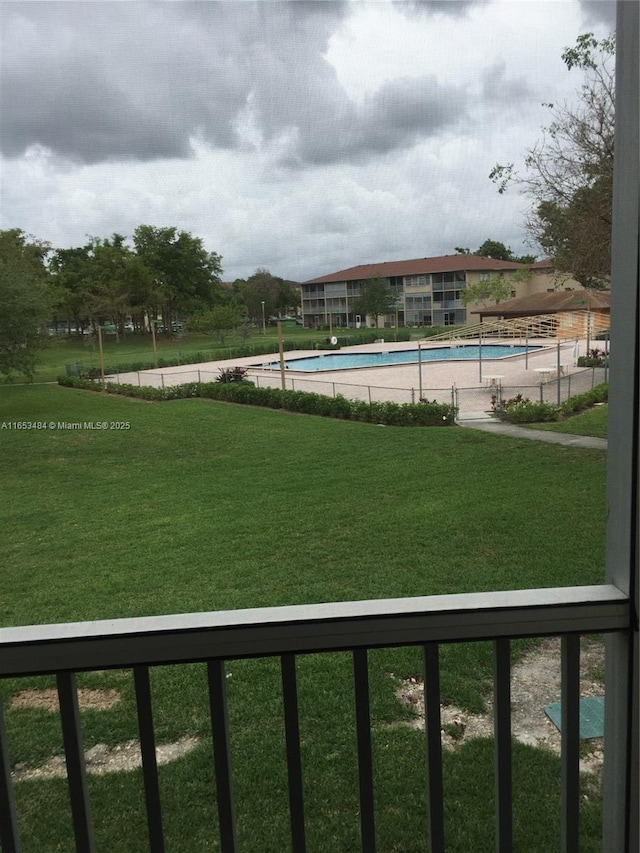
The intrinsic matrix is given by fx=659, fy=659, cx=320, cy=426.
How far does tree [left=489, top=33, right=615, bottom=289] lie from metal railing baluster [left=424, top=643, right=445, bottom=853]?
56 centimetres

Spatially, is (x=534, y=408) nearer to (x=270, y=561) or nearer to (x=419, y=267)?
(x=419, y=267)

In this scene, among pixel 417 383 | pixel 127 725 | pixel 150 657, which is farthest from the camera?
pixel 417 383

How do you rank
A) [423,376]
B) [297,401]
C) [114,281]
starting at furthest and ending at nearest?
[423,376], [297,401], [114,281]

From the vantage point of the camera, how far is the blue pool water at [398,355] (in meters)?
1.21

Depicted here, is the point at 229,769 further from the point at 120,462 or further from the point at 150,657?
the point at 120,462

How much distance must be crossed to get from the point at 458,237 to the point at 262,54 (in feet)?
1.21

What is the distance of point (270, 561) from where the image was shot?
0.96 m

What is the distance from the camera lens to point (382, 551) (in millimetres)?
976

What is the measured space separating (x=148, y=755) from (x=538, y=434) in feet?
2.42

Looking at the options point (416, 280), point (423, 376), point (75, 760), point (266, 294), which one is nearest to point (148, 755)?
point (75, 760)

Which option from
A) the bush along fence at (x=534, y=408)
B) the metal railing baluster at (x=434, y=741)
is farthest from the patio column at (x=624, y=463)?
the metal railing baluster at (x=434, y=741)

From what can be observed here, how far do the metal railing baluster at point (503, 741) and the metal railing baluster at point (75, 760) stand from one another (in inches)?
20.9

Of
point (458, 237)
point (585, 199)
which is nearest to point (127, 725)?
point (458, 237)

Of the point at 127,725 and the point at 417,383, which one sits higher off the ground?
the point at 417,383
